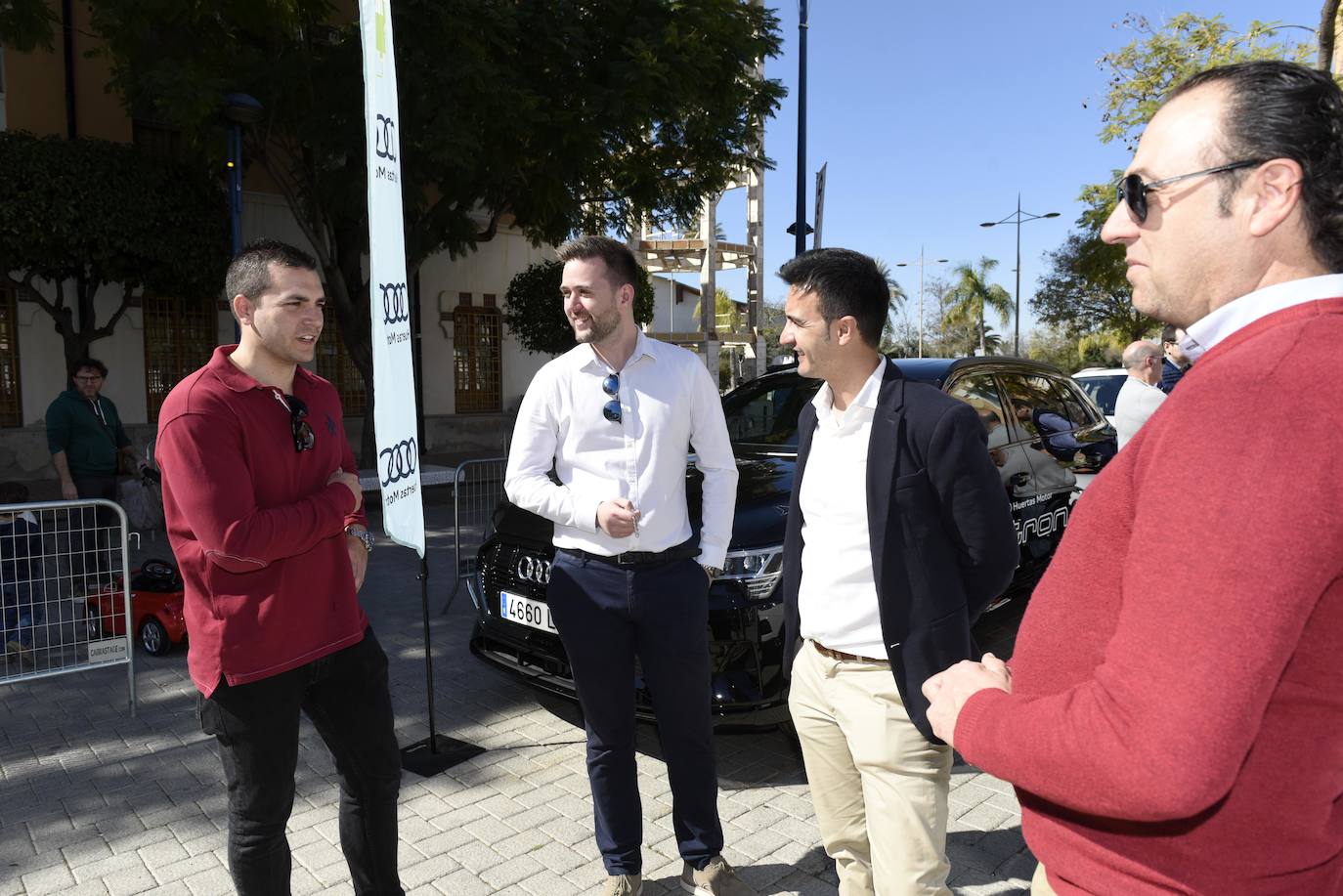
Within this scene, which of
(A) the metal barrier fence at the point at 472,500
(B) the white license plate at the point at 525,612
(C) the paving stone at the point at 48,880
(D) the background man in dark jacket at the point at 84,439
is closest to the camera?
(C) the paving stone at the point at 48,880

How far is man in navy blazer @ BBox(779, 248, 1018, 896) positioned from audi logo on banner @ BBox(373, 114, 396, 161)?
1.55 metres

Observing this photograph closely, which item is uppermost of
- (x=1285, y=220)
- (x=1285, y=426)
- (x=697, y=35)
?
(x=697, y=35)

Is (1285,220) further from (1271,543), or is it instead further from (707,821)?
(707,821)

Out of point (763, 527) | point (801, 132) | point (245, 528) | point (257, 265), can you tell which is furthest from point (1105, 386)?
point (245, 528)

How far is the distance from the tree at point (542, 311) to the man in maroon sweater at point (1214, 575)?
49.0 feet

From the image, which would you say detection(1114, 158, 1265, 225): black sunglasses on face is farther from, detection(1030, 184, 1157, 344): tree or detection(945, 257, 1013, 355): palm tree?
detection(945, 257, 1013, 355): palm tree

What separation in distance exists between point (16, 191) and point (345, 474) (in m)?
11.1

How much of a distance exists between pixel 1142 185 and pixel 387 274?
259 cm

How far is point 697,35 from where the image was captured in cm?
1102

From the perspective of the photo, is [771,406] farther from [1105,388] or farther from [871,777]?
[1105,388]

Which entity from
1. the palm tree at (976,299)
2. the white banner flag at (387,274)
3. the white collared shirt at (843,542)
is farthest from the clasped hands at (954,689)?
the palm tree at (976,299)

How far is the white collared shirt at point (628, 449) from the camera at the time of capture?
8.99 feet

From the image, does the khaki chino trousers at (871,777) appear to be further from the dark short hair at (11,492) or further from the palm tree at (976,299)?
the palm tree at (976,299)

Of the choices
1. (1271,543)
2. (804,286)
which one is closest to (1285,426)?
(1271,543)
